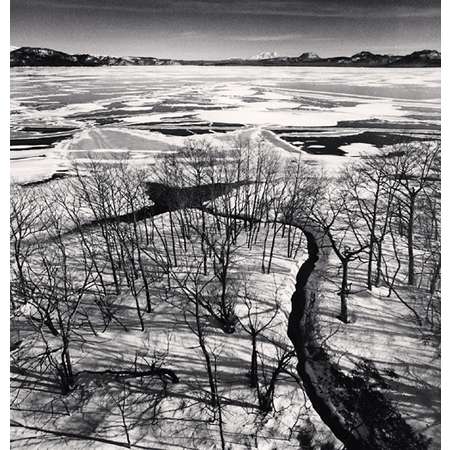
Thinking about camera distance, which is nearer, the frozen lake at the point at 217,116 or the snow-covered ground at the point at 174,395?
the snow-covered ground at the point at 174,395

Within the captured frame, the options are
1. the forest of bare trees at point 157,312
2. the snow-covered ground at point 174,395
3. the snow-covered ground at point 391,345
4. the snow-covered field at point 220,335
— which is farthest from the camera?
the snow-covered ground at point 391,345

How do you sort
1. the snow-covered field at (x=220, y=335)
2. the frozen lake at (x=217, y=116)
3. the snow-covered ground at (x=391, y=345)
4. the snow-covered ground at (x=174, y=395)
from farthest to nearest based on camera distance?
the frozen lake at (x=217, y=116), the snow-covered ground at (x=391, y=345), the snow-covered field at (x=220, y=335), the snow-covered ground at (x=174, y=395)

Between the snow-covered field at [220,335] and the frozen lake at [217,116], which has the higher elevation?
the frozen lake at [217,116]

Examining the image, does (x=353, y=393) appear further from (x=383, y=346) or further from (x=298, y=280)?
(x=298, y=280)

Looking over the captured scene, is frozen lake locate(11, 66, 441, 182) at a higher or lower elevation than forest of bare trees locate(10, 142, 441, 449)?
higher

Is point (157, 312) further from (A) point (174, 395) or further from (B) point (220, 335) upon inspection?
(A) point (174, 395)

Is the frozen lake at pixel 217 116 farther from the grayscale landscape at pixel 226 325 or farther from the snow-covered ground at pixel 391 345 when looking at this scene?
the snow-covered ground at pixel 391 345

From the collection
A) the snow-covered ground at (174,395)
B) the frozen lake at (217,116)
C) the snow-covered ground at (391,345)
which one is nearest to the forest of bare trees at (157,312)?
the snow-covered ground at (174,395)

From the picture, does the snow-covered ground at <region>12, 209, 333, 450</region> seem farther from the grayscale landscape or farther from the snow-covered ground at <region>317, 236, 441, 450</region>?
the snow-covered ground at <region>317, 236, 441, 450</region>

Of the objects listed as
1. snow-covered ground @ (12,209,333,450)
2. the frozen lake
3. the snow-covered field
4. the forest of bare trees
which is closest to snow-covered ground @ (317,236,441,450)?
the snow-covered field
